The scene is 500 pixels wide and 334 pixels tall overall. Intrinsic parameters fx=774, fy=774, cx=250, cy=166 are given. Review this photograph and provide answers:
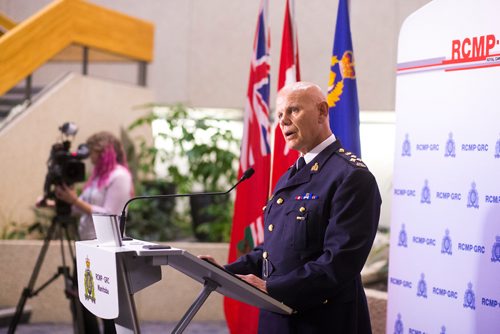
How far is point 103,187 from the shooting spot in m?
4.67

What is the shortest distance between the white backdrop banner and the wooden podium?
1.20 metres

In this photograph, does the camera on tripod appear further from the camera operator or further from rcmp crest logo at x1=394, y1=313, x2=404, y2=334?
rcmp crest logo at x1=394, y1=313, x2=404, y2=334

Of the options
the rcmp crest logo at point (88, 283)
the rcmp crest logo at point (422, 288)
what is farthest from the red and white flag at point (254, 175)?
the rcmp crest logo at point (88, 283)

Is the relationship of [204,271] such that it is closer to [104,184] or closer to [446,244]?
[446,244]

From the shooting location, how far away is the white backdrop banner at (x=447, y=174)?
3.02 meters

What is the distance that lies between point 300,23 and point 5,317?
4.75 metres

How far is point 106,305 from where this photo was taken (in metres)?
2.01

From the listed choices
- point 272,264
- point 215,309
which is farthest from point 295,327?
point 215,309

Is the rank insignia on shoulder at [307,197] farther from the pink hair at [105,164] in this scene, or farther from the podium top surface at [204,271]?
the pink hair at [105,164]

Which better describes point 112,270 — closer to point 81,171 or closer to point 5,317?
point 81,171

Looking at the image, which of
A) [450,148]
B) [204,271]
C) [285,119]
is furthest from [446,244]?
[204,271]

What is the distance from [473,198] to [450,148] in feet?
0.79

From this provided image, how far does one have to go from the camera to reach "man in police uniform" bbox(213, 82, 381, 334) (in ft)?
7.14

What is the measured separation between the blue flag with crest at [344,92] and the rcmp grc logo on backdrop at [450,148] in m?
0.47
